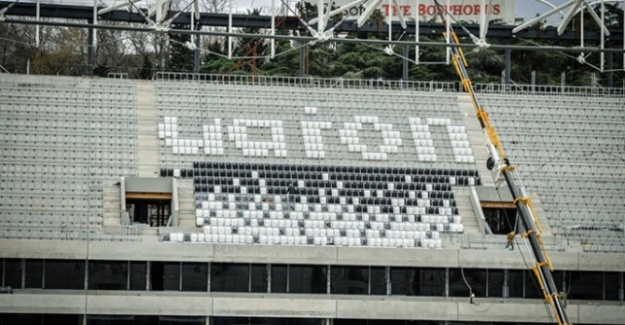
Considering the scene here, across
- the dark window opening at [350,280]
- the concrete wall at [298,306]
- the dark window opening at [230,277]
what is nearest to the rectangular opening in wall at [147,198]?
the dark window opening at [230,277]

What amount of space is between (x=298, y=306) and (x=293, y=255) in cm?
196

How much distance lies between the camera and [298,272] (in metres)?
50.4

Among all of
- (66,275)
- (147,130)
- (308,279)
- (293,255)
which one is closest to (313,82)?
(147,130)

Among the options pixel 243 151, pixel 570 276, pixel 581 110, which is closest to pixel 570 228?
pixel 570 276

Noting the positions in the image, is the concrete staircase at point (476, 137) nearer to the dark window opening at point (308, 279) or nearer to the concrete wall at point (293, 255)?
the concrete wall at point (293, 255)

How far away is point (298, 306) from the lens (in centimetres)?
4903

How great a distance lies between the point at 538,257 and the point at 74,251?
18.9 m

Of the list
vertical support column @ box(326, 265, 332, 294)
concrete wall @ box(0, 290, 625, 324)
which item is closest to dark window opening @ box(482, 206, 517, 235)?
concrete wall @ box(0, 290, 625, 324)

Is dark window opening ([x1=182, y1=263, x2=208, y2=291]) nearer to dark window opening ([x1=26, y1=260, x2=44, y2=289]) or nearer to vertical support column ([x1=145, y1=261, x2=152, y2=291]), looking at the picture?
vertical support column ([x1=145, y1=261, x2=152, y2=291])

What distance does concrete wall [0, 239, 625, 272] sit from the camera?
4866cm

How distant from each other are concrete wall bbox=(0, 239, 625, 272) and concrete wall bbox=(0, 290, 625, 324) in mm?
1350

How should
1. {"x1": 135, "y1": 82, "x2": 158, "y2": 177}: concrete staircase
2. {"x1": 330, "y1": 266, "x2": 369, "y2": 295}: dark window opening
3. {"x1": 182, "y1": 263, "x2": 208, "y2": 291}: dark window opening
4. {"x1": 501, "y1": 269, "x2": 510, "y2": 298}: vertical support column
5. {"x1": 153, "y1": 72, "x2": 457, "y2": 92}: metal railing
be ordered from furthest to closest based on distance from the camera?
{"x1": 153, "y1": 72, "x2": 457, "y2": 92}: metal railing < {"x1": 135, "y1": 82, "x2": 158, "y2": 177}: concrete staircase < {"x1": 501, "y1": 269, "x2": 510, "y2": 298}: vertical support column < {"x1": 330, "y1": 266, "x2": 369, "y2": 295}: dark window opening < {"x1": 182, "y1": 263, "x2": 208, "y2": 291}: dark window opening

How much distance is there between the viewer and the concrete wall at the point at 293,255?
4866 centimetres

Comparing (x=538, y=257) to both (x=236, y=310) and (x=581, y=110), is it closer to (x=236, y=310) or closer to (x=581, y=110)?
(x=236, y=310)
